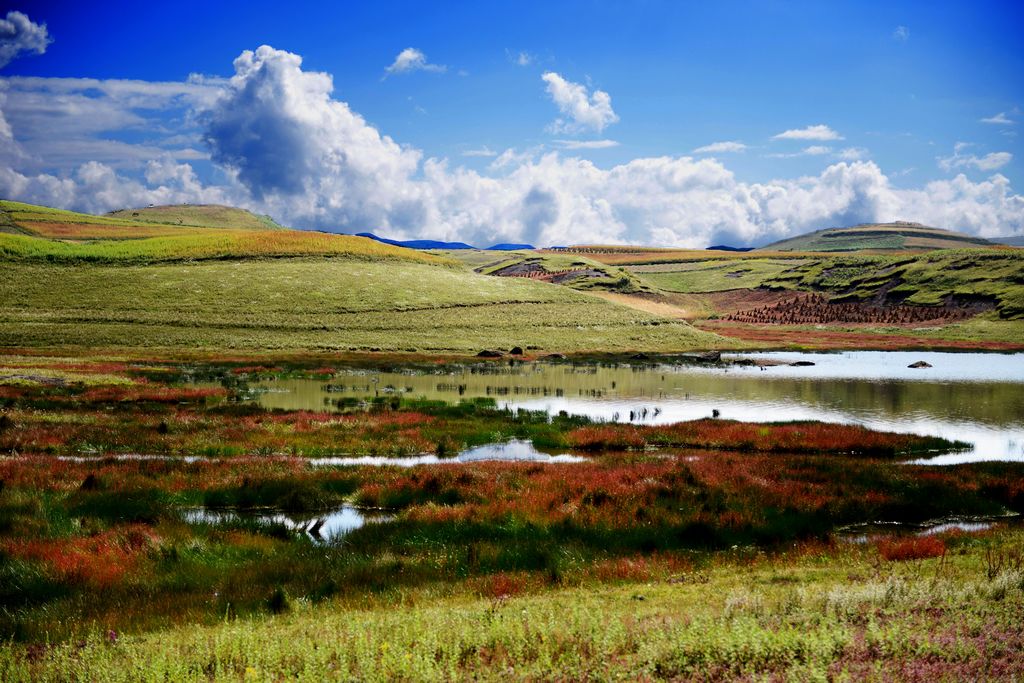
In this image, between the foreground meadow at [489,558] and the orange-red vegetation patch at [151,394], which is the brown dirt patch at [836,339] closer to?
the foreground meadow at [489,558]

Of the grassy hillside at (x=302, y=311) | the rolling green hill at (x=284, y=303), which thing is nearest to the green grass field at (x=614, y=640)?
the grassy hillside at (x=302, y=311)

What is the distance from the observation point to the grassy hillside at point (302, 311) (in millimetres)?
77188

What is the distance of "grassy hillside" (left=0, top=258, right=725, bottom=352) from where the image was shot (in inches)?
3039

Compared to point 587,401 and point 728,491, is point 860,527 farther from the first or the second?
point 587,401

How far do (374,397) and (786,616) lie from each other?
3596 centimetres

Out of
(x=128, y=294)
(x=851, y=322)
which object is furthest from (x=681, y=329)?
(x=128, y=294)

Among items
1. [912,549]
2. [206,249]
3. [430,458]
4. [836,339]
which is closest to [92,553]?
[430,458]

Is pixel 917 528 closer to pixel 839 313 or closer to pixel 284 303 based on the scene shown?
pixel 284 303

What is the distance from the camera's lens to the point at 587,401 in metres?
44.2

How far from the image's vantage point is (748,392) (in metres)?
49.0

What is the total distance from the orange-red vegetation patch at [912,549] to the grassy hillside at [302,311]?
6694 cm

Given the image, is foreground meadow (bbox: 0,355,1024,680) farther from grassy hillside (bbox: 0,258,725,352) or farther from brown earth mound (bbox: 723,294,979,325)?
brown earth mound (bbox: 723,294,979,325)

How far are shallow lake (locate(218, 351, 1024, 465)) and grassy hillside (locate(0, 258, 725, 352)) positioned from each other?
22.6m

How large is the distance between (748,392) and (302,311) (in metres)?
62.0
